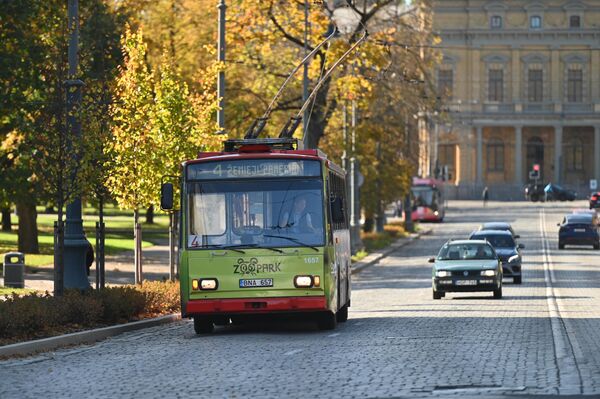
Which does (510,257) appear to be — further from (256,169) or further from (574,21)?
(574,21)

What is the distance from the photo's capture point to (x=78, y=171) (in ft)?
82.7

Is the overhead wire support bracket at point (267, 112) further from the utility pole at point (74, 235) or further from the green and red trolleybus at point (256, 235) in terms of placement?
the green and red trolleybus at point (256, 235)

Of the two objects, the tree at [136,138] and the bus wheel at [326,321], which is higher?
the tree at [136,138]

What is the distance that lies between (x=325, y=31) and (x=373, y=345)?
29.1m

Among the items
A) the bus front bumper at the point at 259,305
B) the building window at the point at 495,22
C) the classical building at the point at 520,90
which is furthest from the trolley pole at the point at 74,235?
the building window at the point at 495,22

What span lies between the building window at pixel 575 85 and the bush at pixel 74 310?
119061 millimetres

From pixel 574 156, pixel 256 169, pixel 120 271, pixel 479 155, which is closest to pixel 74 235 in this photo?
pixel 256 169

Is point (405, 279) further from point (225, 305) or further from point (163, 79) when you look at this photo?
point (225, 305)

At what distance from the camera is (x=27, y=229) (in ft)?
161

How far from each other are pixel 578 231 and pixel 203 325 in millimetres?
48332

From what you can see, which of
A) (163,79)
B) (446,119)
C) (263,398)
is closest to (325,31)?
(446,119)

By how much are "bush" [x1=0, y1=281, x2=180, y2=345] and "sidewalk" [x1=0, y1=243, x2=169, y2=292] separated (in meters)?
7.39

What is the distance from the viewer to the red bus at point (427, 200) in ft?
330

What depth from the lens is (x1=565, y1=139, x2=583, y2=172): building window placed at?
143 metres
